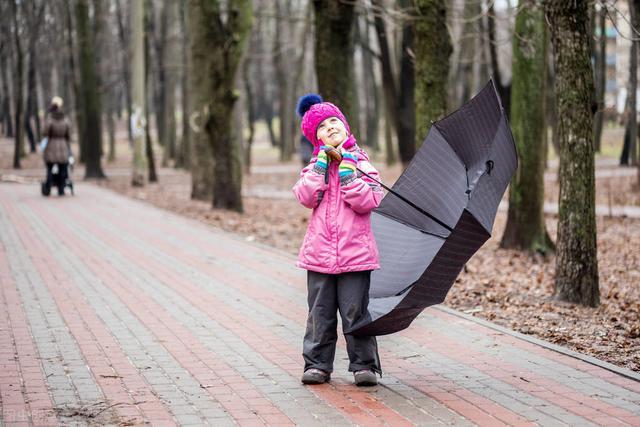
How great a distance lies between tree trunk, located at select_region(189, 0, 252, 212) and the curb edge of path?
10929mm

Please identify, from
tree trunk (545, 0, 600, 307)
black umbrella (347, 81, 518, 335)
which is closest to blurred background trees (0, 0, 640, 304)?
tree trunk (545, 0, 600, 307)

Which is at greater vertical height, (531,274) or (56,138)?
(56,138)

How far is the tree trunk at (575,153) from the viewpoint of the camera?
9.27m

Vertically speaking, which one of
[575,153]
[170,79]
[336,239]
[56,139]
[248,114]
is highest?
[170,79]

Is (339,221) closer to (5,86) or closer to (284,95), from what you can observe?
(284,95)

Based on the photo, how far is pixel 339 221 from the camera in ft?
20.3

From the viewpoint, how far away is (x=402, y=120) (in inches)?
1002

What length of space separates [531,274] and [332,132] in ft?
23.0

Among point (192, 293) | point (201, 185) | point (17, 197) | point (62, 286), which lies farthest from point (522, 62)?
point (17, 197)

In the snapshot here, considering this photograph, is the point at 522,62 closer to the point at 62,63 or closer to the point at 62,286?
the point at 62,286

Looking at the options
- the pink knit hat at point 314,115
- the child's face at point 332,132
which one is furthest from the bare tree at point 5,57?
the child's face at point 332,132

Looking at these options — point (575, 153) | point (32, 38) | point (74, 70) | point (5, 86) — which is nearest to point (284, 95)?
point (74, 70)

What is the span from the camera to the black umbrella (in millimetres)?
5902

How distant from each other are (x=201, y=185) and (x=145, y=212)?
10.4 feet
